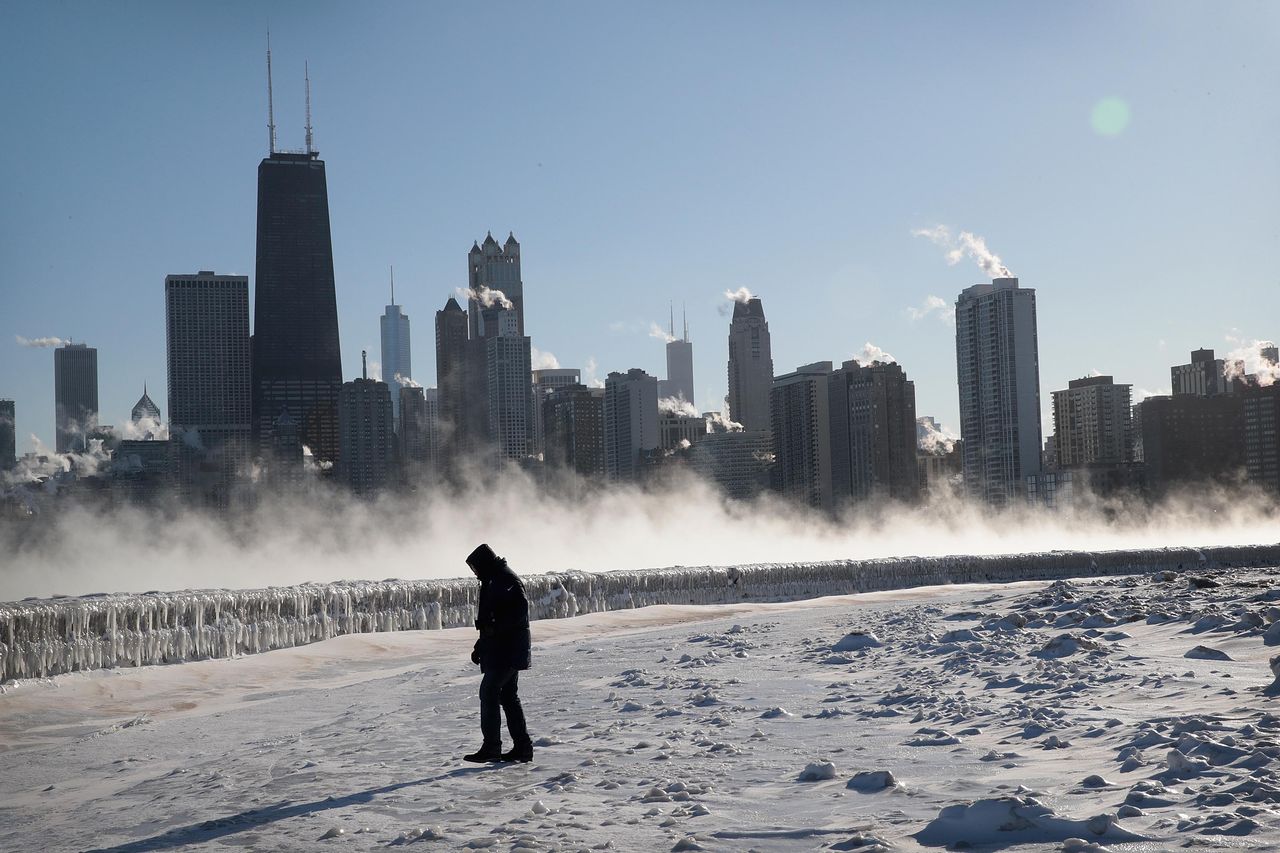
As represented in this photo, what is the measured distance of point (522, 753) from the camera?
1134cm

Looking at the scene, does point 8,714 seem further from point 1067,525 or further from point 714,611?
point 1067,525

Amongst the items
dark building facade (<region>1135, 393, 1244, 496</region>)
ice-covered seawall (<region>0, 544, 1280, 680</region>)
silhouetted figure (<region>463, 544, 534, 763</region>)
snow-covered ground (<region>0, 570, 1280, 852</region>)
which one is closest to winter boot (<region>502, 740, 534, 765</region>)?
silhouetted figure (<region>463, 544, 534, 763</region>)

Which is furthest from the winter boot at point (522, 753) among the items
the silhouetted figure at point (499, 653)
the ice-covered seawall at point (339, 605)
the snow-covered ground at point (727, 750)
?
the ice-covered seawall at point (339, 605)

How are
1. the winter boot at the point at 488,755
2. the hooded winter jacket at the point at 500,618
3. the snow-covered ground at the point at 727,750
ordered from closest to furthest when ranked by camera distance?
the snow-covered ground at the point at 727,750
the winter boot at the point at 488,755
the hooded winter jacket at the point at 500,618

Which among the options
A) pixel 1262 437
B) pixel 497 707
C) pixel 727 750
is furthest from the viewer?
pixel 1262 437

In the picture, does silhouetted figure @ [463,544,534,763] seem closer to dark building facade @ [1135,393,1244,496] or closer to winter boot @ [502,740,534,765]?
winter boot @ [502,740,534,765]

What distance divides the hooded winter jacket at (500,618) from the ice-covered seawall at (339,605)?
12.5 m

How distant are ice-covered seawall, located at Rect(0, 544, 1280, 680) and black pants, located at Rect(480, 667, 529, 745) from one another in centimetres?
1257

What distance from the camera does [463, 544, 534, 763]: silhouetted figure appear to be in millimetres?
11336

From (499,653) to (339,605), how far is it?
19.8 m

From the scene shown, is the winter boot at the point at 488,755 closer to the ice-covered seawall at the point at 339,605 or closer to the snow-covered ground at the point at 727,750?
the snow-covered ground at the point at 727,750

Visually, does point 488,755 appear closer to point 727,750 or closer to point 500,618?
point 500,618

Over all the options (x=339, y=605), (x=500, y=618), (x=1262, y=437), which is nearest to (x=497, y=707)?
(x=500, y=618)

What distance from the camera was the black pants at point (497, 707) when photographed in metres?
11.3
